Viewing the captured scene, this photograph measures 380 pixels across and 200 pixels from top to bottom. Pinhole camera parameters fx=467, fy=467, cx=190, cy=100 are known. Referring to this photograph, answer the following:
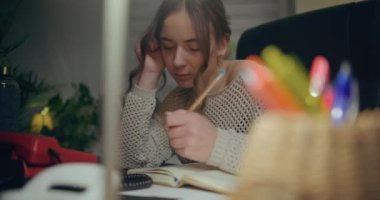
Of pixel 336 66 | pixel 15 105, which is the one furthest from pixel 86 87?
pixel 336 66

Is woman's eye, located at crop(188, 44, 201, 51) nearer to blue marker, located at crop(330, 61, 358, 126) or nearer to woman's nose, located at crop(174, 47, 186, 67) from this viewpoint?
woman's nose, located at crop(174, 47, 186, 67)

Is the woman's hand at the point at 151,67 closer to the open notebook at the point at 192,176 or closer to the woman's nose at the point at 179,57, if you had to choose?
the woman's nose at the point at 179,57

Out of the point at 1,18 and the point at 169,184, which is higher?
the point at 1,18

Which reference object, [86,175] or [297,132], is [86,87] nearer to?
[86,175]

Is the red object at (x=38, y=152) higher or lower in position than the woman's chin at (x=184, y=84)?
lower

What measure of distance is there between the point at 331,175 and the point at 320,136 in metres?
0.05

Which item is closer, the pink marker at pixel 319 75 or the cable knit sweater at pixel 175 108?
the pink marker at pixel 319 75

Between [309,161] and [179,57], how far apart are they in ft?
1.53

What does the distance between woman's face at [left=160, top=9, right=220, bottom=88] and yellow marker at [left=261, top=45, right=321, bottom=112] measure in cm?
15

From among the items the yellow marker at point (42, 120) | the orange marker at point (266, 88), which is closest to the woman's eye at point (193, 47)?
the orange marker at point (266, 88)

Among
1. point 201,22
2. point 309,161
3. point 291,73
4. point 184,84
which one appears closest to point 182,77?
→ point 184,84

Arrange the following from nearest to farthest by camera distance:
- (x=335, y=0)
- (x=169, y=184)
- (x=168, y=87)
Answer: (x=169, y=184)
(x=168, y=87)
(x=335, y=0)

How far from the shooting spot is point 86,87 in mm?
977

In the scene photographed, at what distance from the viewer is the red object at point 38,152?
34.2 inches
